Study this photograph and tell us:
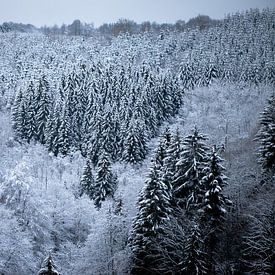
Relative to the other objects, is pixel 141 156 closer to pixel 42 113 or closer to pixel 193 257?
pixel 42 113

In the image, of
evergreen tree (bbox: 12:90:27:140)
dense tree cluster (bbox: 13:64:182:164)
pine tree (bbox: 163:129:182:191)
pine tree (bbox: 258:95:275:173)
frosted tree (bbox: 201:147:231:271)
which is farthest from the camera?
evergreen tree (bbox: 12:90:27:140)

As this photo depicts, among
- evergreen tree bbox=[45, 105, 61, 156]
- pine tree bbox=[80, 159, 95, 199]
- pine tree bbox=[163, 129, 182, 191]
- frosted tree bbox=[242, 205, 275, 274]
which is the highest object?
pine tree bbox=[163, 129, 182, 191]

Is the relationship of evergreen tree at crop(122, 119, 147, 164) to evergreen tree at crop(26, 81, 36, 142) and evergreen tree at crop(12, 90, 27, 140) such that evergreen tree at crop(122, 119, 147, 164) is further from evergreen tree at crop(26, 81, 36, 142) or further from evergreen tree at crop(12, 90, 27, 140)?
evergreen tree at crop(12, 90, 27, 140)

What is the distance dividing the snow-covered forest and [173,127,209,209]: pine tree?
0.38 feet

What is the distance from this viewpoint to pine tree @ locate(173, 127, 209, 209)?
27906 mm

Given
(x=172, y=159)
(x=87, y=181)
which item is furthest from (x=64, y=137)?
(x=172, y=159)

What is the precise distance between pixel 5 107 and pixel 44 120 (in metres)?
17.8

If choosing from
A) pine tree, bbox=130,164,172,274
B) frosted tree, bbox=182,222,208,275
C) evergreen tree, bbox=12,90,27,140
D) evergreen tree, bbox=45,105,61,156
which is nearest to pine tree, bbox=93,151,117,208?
evergreen tree, bbox=45,105,61,156

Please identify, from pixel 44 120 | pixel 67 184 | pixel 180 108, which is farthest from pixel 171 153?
pixel 180 108

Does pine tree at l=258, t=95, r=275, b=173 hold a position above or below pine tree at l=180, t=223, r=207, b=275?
above

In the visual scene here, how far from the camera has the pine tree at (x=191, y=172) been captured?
2791 cm

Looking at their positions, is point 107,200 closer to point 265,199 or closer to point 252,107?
point 265,199

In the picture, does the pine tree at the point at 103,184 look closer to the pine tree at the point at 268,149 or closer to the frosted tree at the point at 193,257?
the pine tree at the point at 268,149

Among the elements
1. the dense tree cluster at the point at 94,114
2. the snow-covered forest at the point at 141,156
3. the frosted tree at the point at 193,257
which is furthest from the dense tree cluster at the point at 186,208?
the dense tree cluster at the point at 94,114
